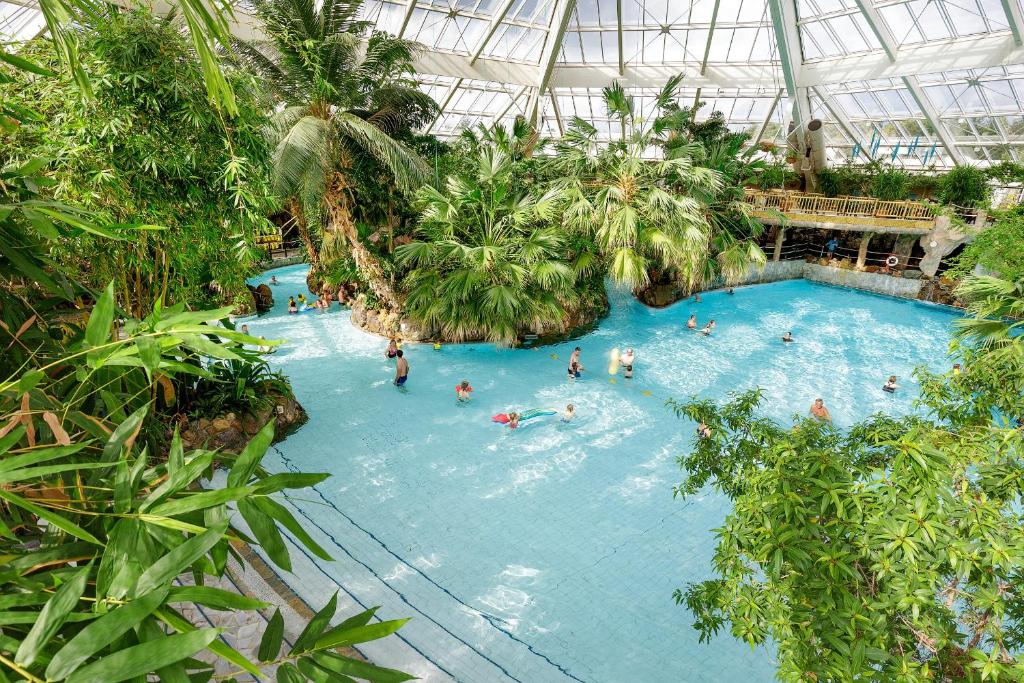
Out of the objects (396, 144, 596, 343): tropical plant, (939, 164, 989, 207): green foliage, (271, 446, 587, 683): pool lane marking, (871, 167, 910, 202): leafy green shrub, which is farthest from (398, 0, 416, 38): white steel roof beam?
(939, 164, 989, 207): green foliage

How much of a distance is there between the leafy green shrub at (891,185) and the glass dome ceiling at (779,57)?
2.33 meters

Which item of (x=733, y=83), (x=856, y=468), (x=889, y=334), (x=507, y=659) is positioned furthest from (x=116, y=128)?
(x=733, y=83)

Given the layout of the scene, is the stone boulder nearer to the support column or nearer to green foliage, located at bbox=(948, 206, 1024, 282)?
green foliage, located at bbox=(948, 206, 1024, 282)

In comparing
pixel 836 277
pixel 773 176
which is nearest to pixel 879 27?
pixel 773 176

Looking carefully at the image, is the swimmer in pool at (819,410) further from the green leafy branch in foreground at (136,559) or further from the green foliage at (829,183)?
the green foliage at (829,183)

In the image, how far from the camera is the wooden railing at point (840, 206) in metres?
18.5

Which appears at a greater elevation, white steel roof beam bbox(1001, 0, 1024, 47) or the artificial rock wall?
white steel roof beam bbox(1001, 0, 1024, 47)

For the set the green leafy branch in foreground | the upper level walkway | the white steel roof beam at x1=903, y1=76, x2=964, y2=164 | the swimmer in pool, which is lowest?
the swimmer in pool

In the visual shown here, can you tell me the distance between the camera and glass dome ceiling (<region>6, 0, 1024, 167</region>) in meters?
16.4

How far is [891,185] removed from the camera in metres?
21.3

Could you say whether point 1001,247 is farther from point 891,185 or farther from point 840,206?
point 891,185

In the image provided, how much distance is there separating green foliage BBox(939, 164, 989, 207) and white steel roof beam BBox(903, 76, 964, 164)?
7.29ft

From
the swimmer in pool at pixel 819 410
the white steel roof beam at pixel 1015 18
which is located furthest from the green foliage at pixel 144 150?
the white steel roof beam at pixel 1015 18

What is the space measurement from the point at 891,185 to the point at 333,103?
72.1 ft
